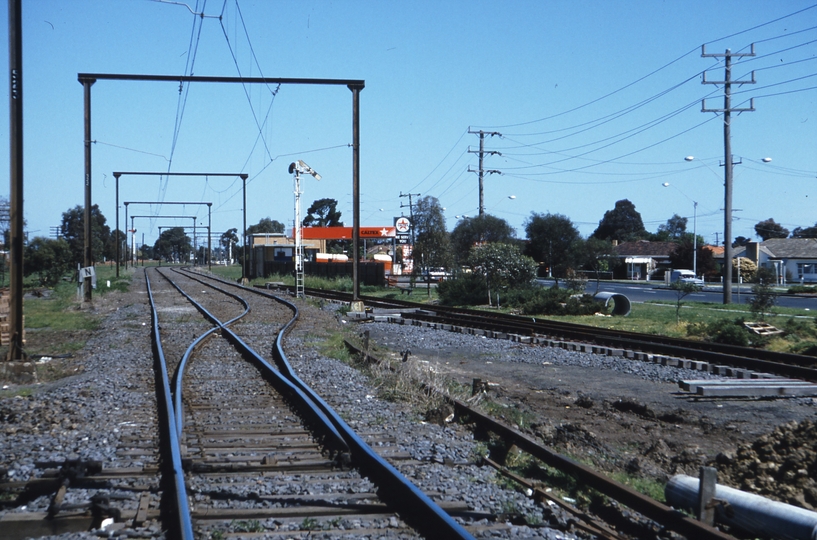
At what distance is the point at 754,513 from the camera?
5328mm

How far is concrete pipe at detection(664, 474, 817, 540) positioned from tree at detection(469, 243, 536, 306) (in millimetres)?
27735

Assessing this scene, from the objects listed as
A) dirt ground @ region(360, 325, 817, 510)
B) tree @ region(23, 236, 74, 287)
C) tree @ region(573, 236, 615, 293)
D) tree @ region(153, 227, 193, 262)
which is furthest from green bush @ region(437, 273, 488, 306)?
tree @ region(153, 227, 193, 262)

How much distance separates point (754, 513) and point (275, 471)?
3.84 meters

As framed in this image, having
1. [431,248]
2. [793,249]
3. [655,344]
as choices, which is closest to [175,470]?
[655,344]

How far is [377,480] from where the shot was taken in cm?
634

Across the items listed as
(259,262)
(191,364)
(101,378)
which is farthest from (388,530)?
(259,262)

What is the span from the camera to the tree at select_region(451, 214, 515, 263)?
68250 mm

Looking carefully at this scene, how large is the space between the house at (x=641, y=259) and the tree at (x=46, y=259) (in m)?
59.3

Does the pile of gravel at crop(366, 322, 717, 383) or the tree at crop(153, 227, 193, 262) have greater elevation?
the tree at crop(153, 227, 193, 262)

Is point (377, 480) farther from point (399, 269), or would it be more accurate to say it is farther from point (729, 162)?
point (399, 269)

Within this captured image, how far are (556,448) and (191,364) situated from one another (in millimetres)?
7711

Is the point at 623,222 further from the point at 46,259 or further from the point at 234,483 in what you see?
the point at 234,483

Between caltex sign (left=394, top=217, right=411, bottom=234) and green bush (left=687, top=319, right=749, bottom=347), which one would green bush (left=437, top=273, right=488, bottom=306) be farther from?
green bush (left=687, top=319, right=749, bottom=347)

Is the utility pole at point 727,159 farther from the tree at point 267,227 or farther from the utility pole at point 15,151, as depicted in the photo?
the tree at point 267,227
